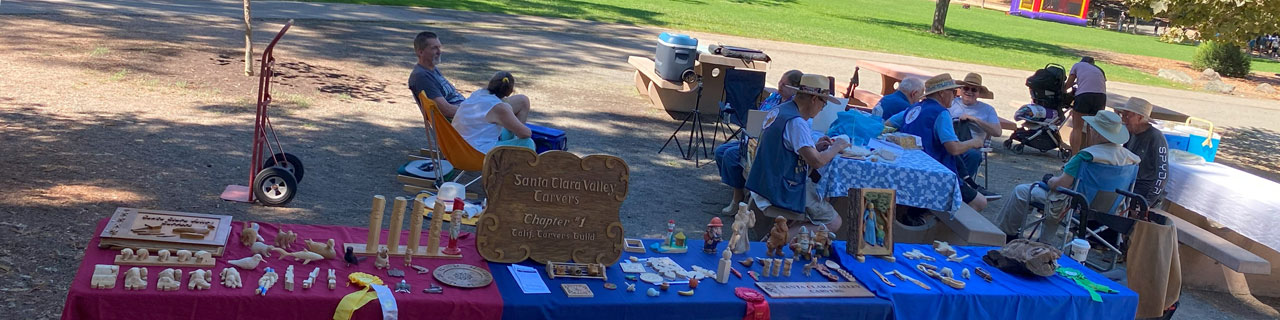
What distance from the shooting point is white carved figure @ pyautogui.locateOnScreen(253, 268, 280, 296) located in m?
3.15

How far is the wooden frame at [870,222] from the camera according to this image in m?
4.38

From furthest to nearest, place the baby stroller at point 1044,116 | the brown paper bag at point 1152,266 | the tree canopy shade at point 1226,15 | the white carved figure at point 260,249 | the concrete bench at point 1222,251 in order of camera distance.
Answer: the baby stroller at point 1044,116, the tree canopy shade at point 1226,15, the concrete bench at point 1222,251, the brown paper bag at point 1152,266, the white carved figure at point 260,249

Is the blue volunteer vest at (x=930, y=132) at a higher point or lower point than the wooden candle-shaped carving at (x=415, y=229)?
higher

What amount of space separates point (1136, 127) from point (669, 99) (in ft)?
18.1

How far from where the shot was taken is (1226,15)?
9.58 meters

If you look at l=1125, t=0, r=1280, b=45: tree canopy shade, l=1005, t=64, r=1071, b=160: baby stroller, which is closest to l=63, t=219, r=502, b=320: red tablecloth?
l=1125, t=0, r=1280, b=45: tree canopy shade

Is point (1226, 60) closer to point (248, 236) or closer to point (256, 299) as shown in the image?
point (248, 236)

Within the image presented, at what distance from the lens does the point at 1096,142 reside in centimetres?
635


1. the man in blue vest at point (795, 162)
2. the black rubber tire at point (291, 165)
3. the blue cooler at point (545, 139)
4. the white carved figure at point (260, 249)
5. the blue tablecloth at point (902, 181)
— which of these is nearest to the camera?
the white carved figure at point (260, 249)

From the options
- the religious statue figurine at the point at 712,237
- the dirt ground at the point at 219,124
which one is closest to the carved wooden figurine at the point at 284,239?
the dirt ground at the point at 219,124

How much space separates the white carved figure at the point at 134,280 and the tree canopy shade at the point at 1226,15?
932cm

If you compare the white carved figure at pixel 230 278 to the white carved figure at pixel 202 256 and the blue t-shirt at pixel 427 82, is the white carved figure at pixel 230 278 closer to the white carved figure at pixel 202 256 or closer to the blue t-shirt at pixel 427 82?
the white carved figure at pixel 202 256

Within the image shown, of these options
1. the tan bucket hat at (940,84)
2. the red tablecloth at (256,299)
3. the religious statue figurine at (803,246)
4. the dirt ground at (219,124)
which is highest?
the tan bucket hat at (940,84)

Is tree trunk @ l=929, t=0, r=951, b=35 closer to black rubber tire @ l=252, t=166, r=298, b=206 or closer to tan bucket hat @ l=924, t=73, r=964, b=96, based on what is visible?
tan bucket hat @ l=924, t=73, r=964, b=96
